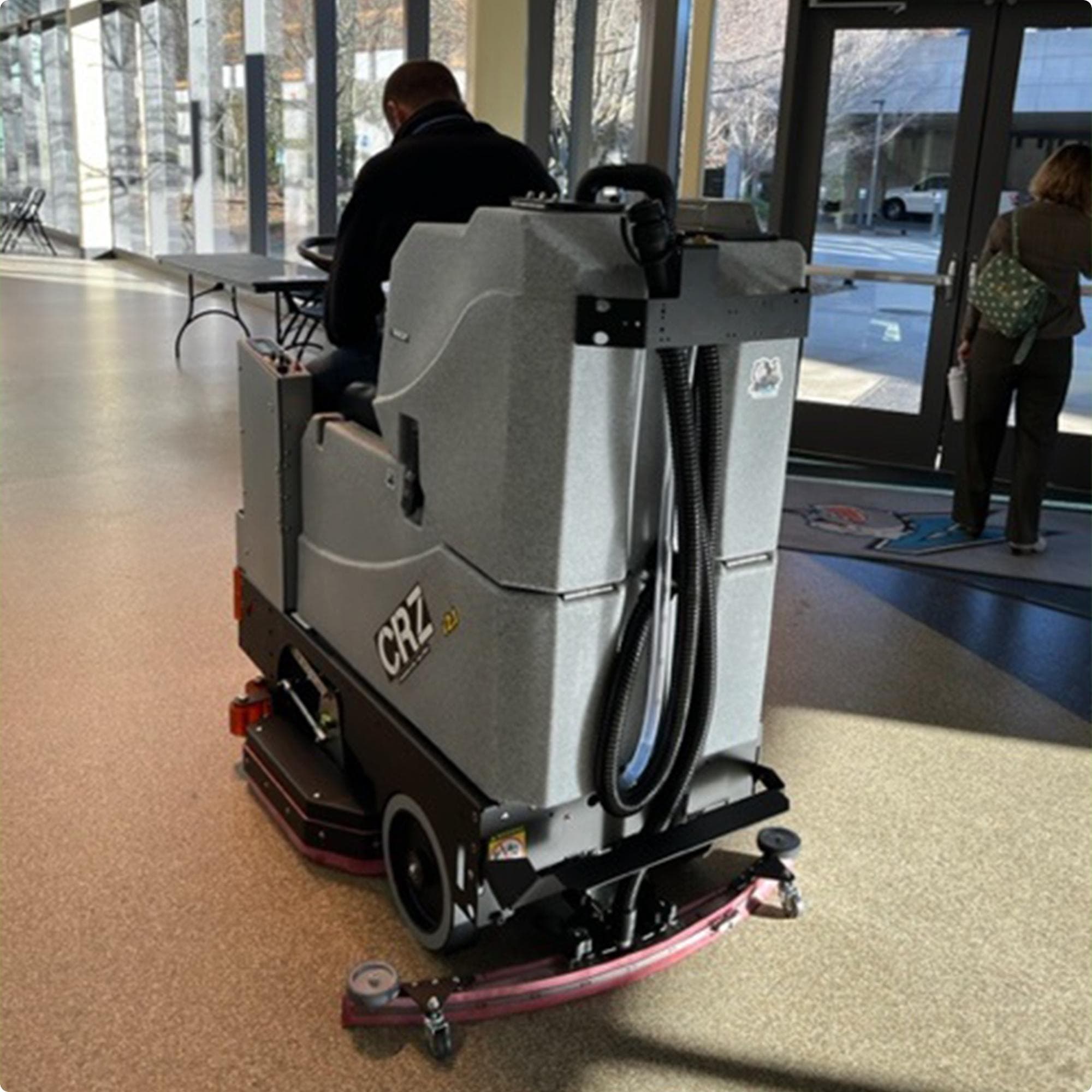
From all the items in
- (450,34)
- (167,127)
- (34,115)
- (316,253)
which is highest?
(450,34)

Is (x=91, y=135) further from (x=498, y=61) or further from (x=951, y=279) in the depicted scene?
(x=951, y=279)

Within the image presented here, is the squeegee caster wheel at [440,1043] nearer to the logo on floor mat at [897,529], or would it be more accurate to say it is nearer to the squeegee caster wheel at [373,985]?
the squeegee caster wheel at [373,985]

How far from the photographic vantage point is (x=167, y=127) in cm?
1300

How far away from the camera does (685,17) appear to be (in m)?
5.81

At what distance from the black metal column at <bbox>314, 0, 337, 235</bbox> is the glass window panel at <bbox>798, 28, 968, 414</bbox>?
188 inches

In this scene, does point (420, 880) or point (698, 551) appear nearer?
point (698, 551)

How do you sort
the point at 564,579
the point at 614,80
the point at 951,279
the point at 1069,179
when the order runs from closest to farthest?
the point at 564,579, the point at 1069,179, the point at 951,279, the point at 614,80

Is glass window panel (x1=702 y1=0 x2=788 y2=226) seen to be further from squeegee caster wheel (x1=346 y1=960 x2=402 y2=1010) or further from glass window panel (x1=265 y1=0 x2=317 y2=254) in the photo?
squeegee caster wheel (x1=346 y1=960 x2=402 y2=1010)

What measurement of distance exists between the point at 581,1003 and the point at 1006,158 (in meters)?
4.56

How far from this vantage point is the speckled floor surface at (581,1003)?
1.89 m

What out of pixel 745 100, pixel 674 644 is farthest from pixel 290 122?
pixel 674 644

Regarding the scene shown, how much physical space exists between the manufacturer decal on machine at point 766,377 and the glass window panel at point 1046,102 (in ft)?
12.4

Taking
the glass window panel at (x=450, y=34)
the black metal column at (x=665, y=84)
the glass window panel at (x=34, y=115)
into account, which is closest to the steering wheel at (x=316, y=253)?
the black metal column at (x=665, y=84)

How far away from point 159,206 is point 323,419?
1214 cm
